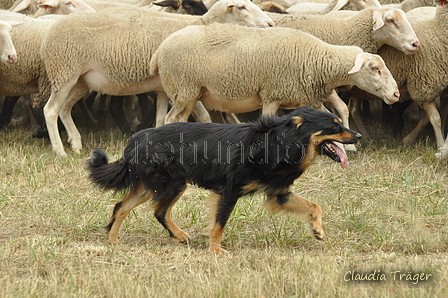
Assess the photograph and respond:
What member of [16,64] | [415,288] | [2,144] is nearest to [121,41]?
[16,64]

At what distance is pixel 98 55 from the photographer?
7746 mm

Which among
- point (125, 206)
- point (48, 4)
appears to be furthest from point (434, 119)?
point (48, 4)

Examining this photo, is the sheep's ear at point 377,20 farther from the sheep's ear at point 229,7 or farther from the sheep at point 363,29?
the sheep's ear at point 229,7

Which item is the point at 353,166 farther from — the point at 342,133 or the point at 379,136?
the point at 342,133

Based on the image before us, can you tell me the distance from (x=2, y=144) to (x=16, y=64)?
915 millimetres

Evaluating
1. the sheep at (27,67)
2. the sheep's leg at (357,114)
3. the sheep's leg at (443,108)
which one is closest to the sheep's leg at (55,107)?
the sheep at (27,67)

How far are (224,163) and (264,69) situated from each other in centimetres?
290

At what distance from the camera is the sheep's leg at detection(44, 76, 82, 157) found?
780 centimetres

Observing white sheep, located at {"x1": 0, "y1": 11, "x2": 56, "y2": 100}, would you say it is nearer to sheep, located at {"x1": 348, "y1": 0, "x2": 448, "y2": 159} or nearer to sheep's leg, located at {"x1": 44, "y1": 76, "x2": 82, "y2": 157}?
sheep's leg, located at {"x1": 44, "y1": 76, "x2": 82, "y2": 157}

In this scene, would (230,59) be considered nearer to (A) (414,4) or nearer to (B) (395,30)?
(B) (395,30)

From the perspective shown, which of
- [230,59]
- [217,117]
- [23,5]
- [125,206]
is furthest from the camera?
[23,5]

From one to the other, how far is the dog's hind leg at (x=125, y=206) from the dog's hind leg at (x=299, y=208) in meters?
0.77

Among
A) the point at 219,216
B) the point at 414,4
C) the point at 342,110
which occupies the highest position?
the point at 219,216

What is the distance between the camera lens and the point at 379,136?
8.74 meters
